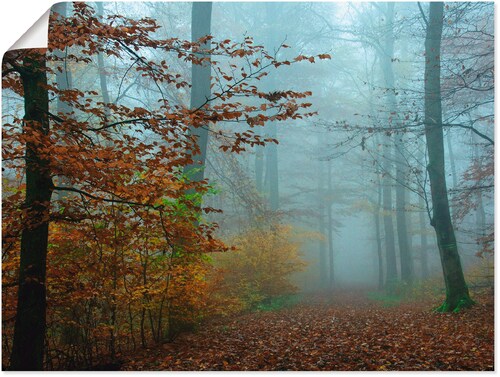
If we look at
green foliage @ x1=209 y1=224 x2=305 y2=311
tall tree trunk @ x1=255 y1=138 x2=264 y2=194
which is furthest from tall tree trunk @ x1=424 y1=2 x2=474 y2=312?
tall tree trunk @ x1=255 y1=138 x2=264 y2=194

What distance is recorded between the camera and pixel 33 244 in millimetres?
3680

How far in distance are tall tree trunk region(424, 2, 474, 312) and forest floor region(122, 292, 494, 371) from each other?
36 centimetres

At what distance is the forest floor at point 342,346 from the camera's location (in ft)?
12.7

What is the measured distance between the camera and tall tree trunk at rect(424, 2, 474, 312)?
19.3ft

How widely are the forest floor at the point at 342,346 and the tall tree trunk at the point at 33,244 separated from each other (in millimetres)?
914

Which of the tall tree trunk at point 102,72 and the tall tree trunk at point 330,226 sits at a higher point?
the tall tree trunk at point 102,72

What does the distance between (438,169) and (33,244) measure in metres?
5.34

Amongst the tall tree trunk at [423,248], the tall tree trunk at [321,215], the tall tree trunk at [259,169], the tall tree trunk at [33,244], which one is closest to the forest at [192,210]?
the tall tree trunk at [33,244]

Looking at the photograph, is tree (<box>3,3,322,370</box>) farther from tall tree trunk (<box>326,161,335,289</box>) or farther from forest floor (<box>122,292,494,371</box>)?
tall tree trunk (<box>326,161,335,289</box>)

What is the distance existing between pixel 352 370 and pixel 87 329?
2692 mm

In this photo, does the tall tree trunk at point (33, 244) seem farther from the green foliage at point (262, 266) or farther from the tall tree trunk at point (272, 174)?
the tall tree trunk at point (272, 174)

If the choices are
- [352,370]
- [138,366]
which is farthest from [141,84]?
[352,370]

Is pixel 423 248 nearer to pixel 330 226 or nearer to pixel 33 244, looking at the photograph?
pixel 330 226

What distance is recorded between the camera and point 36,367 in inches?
148
